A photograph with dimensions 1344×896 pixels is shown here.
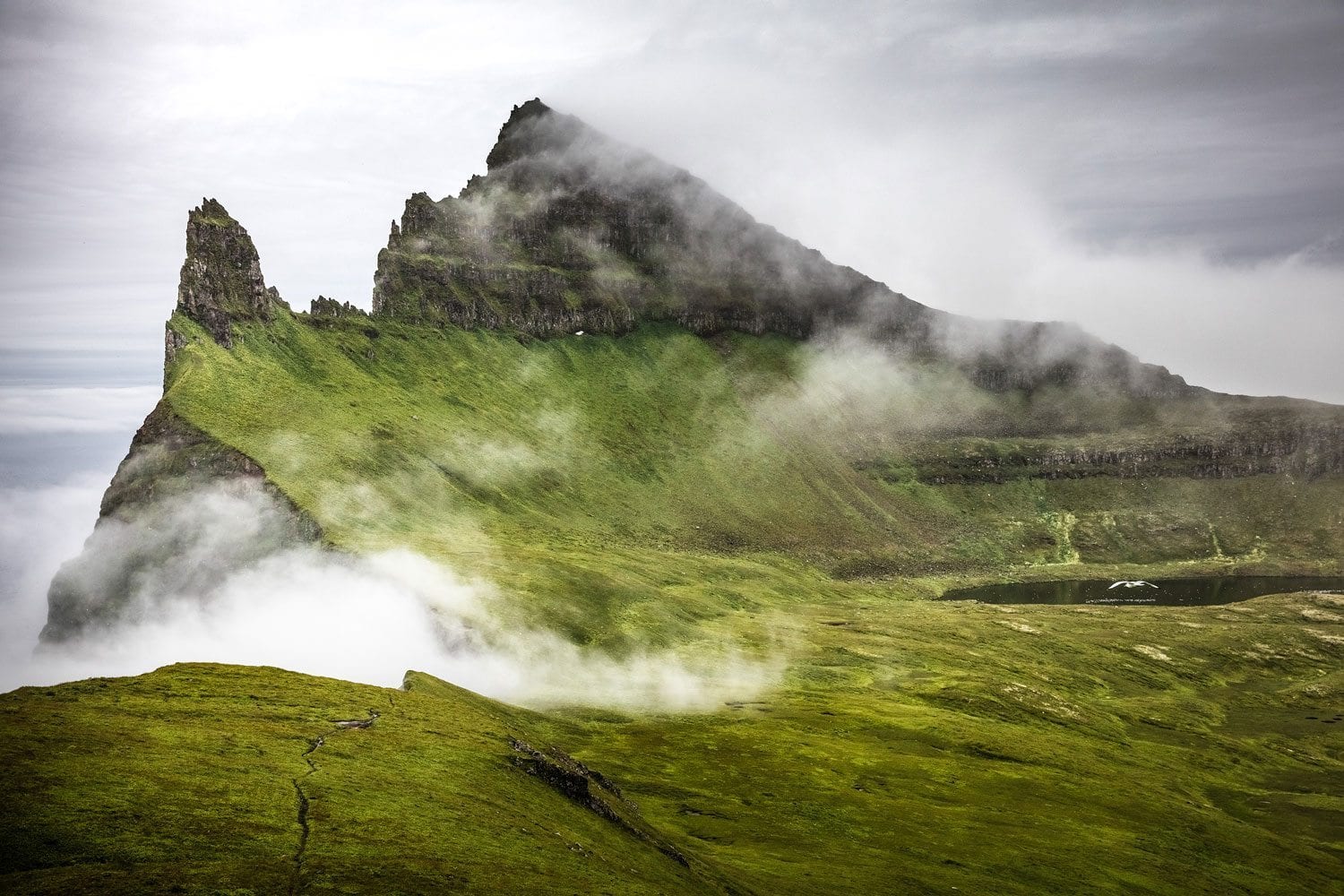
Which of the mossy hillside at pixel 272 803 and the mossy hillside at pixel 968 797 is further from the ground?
the mossy hillside at pixel 272 803

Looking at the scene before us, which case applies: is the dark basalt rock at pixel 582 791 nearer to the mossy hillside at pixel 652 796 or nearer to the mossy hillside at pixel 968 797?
the mossy hillside at pixel 652 796

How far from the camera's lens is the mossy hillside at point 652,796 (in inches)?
2185

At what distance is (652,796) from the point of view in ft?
375

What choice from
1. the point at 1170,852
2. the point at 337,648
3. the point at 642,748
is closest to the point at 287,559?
the point at 337,648

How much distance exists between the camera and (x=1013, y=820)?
121 m

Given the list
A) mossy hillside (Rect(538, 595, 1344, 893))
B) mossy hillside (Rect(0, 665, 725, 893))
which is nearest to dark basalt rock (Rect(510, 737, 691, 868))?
mossy hillside (Rect(0, 665, 725, 893))

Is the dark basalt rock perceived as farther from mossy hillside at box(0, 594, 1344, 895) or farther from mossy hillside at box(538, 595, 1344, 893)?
mossy hillside at box(538, 595, 1344, 893)

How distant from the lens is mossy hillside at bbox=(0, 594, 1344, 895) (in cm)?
5550

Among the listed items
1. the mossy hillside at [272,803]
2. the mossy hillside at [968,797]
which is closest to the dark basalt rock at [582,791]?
the mossy hillside at [272,803]

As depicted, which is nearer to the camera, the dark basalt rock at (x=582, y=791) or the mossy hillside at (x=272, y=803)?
the mossy hillside at (x=272, y=803)

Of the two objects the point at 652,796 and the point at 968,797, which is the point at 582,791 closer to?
the point at 652,796

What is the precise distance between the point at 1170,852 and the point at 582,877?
8891 cm

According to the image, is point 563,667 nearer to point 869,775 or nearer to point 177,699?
point 869,775

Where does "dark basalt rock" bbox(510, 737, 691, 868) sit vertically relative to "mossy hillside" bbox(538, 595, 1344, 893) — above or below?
above
